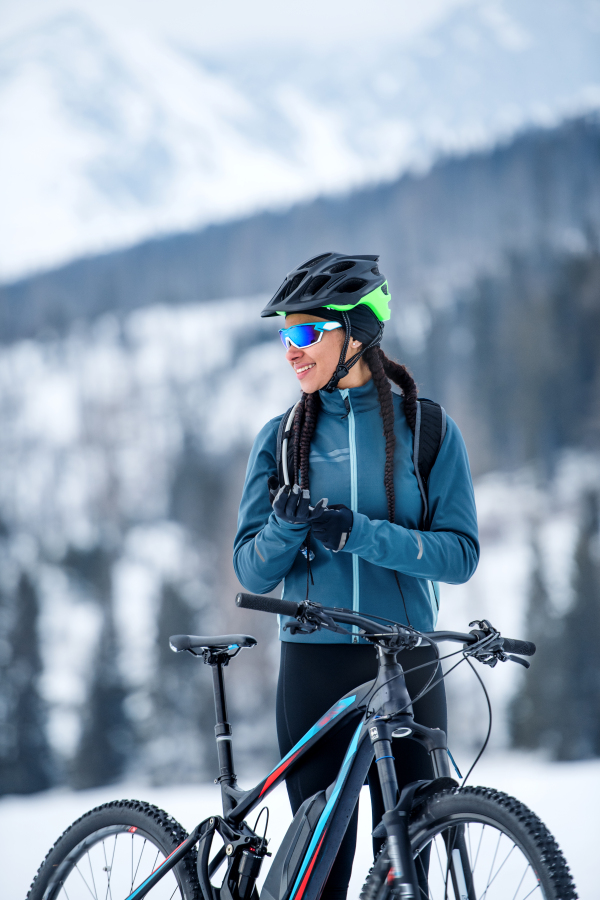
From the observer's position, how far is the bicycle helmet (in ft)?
4.32

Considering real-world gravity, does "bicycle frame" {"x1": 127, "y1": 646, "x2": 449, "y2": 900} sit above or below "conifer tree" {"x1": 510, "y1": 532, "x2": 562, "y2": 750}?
above

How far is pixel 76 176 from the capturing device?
6211mm

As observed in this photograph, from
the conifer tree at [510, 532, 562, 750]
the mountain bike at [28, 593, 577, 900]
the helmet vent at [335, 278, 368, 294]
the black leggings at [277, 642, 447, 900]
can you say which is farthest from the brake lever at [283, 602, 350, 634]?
the conifer tree at [510, 532, 562, 750]

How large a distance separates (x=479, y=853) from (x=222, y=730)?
49cm

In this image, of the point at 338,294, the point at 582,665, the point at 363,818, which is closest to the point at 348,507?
the point at 338,294

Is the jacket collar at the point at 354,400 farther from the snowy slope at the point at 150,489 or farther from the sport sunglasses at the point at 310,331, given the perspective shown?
the snowy slope at the point at 150,489

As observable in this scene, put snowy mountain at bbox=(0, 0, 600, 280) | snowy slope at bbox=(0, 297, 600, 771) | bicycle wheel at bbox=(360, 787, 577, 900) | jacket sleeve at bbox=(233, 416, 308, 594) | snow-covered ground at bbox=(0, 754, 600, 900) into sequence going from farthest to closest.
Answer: snowy mountain at bbox=(0, 0, 600, 280) → snowy slope at bbox=(0, 297, 600, 771) → snow-covered ground at bbox=(0, 754, 600, 900) → jacket sleeve at bbox=(233, 416, 308, 594) → bicycle wheel at bbox=(360, 787, 577, 900)

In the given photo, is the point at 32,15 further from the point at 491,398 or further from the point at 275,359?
the point at 491,398

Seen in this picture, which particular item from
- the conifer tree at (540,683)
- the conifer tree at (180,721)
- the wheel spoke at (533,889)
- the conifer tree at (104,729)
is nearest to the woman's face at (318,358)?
the wheel spoke at (533,889)

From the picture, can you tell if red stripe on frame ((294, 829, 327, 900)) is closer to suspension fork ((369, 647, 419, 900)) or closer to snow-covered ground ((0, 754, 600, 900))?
suspension fork ((369, 647, 419, 900))

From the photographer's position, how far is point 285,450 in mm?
1322

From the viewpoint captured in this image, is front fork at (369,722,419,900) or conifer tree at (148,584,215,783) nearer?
front fork at (369,722,419,900)

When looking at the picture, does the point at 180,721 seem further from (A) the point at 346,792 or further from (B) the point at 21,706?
(A) the point at 346,792

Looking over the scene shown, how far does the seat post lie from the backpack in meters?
0.37
